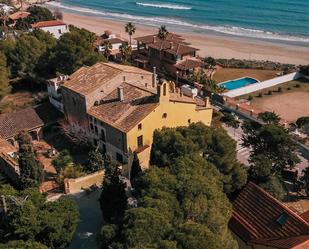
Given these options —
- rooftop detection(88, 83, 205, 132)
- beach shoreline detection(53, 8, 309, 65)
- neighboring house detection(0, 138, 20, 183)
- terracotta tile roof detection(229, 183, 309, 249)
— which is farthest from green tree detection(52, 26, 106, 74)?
terracotta tile roof detection(229, 183, 309, 249)

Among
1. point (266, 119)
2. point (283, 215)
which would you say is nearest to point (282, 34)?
point (266, 119)

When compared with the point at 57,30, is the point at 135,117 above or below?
above

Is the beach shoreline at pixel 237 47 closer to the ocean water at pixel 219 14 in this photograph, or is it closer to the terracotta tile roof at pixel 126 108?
the ocean water at pixel 219 14

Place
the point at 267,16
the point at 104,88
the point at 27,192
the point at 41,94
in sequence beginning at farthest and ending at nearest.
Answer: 1. the point at 267,16
2. the point at 41,94
3. the point at 104,88
4. the point at 27,192

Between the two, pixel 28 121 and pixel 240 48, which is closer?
pixel 28 121

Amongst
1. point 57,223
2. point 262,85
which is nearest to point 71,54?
point 262,85

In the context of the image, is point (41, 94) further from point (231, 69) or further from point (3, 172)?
point (231, 69)

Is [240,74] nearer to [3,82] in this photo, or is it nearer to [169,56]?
[169,56]
